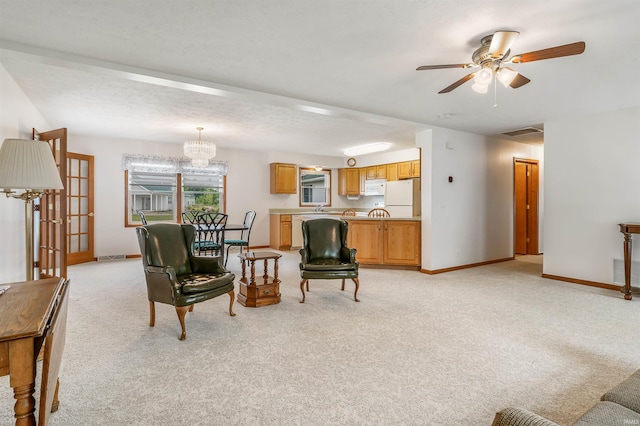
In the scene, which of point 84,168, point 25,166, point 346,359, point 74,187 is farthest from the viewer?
point 84,168

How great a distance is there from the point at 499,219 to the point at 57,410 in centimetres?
680

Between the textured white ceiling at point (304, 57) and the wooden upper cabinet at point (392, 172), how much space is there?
9.48ft

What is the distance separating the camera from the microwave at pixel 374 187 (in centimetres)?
828

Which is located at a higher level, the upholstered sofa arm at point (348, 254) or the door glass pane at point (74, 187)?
the door glass pane at point (74, 187)

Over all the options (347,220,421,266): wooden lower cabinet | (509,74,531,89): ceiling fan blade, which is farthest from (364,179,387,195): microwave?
(509,74,531,89): ceiling fan blade

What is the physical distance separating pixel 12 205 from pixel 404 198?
5.79 metres

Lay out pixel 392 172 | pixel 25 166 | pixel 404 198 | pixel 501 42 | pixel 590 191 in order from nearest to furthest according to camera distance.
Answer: pixel 25 166 < pixel 501 42 < pixel 590 191 < pixel 404 198 < pixel 392 172

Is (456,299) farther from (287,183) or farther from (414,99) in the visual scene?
(287,183)

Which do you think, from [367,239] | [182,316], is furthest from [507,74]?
[367,239]

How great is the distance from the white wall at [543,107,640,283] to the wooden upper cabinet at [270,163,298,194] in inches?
208

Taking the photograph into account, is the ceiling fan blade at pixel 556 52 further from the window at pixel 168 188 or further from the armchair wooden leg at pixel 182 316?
the window at pixel 168 188

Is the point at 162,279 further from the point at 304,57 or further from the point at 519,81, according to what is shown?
the point at 519,81

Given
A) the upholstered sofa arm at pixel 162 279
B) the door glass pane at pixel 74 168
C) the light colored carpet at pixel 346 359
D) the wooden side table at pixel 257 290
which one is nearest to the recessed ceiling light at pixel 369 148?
the light colored carpet at pixel 346 359

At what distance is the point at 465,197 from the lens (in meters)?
5.82
